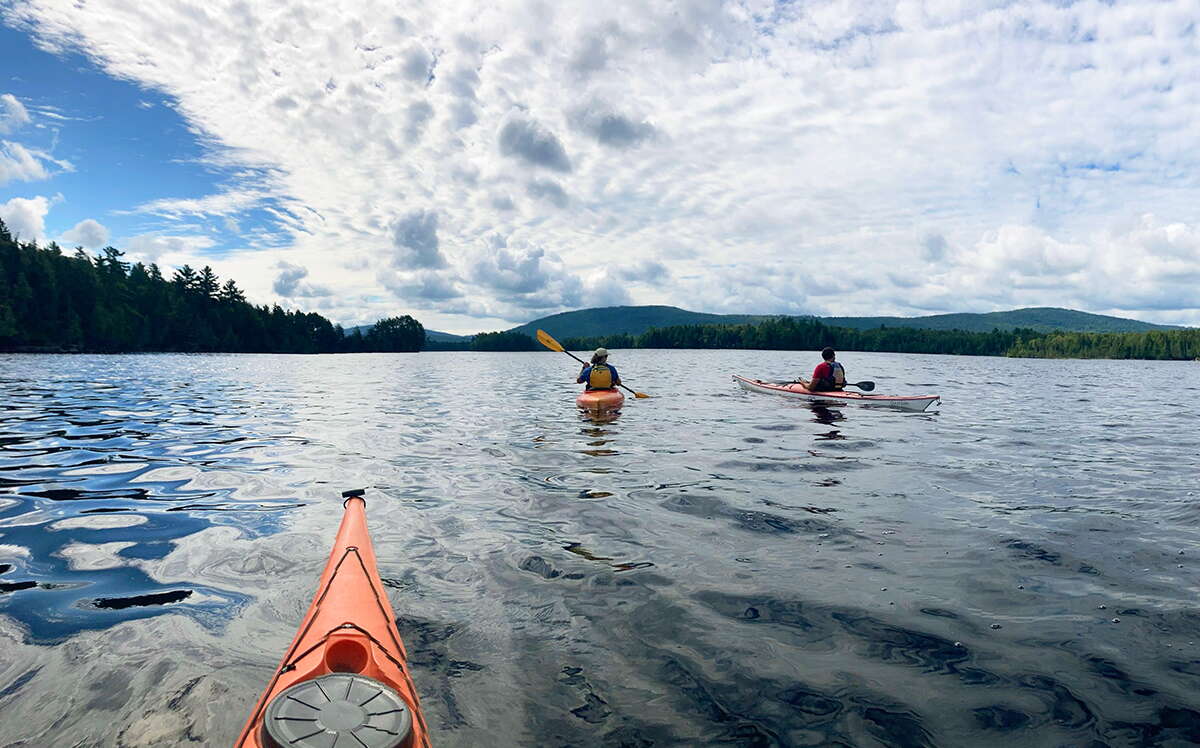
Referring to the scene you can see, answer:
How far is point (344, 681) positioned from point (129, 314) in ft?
390

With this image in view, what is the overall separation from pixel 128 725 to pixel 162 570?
2.92 metres

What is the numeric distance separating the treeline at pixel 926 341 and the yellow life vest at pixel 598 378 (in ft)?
400

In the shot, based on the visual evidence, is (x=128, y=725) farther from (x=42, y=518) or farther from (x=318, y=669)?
(x=42, y=518)

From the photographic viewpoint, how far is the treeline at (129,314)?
80688 millimetres

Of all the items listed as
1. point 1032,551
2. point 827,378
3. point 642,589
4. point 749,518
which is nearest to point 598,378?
point 827,378

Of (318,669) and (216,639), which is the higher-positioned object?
(318,669)

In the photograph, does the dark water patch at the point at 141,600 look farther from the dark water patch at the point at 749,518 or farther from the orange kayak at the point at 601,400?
the orange kayak at the point at 601,400

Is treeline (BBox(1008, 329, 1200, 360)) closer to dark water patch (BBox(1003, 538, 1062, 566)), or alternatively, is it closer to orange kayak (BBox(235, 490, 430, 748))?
dark water patch (BBox(1003, 538, 1062, 566))

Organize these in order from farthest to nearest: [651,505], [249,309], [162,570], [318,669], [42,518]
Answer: [249,309]
[651,505]
[42,518]
[162,570]
[318,669]

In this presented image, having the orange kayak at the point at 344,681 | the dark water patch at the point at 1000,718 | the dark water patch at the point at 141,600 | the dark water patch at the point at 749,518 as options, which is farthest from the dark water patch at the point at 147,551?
the dark water patch at the point at 1000,718

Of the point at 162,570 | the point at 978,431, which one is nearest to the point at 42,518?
the point at 162,570

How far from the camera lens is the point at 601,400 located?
19.1m

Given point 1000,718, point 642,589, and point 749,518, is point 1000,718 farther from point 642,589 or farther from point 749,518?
point 749,518

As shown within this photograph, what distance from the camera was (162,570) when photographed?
20.1 ft
